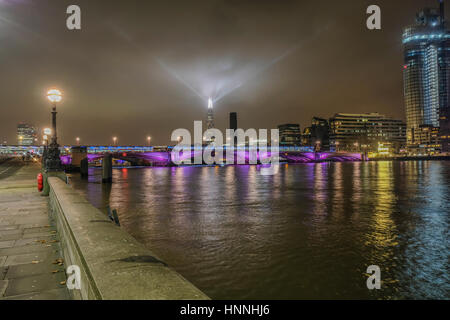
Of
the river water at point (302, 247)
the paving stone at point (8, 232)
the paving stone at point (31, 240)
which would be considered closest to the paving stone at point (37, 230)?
the paving stone at point (8, 232)

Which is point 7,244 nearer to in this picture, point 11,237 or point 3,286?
point 11,237

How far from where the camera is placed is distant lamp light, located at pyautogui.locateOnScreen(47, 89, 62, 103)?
17969 millimetres

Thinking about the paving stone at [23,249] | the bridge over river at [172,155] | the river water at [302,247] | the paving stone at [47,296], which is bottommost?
the river water at [302,247]

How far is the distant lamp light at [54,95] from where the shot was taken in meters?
18.0

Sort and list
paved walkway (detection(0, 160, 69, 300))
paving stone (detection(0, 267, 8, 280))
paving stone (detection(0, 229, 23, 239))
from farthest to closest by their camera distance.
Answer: paving stone (detection(0, 229, 23, 239))
paving stone (detection(0, 267, 8, 280))
paved walkway (detection(0, 160, 69, 300))

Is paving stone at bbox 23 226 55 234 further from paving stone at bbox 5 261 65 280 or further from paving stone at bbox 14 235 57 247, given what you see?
paving stone at bbox 5 261 65 280

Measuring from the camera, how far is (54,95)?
18109 millimetres

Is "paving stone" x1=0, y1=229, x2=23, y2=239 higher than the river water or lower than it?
higher

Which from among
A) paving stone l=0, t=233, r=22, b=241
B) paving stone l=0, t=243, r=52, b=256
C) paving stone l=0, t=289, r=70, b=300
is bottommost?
paving stone l=0, t=289, r=70, b=300

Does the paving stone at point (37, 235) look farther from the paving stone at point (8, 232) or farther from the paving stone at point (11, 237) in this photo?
the paving stone at point (8, 232)

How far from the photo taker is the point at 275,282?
7.07 meters

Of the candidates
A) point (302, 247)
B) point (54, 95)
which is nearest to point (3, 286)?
point (302, 247)

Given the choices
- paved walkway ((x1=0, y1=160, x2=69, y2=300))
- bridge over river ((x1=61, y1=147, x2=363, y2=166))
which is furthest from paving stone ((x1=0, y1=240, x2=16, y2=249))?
bridge over river ((x1=61, y1=147, x2=363, y2=166))

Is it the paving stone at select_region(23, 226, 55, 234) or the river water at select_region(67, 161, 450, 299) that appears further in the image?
the paving stone at select_region(23, 226, 55, 234)
